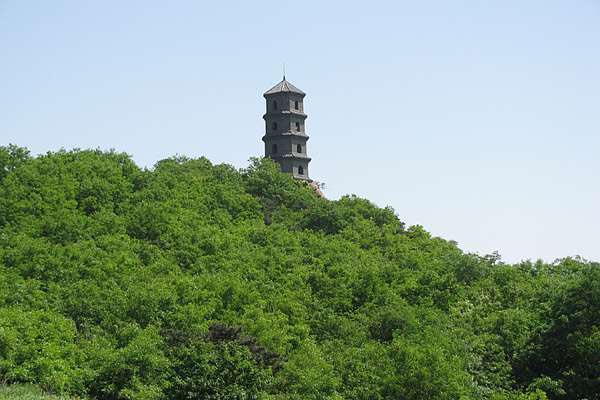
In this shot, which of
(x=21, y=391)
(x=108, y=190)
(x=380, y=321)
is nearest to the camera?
(x=21, y=391)

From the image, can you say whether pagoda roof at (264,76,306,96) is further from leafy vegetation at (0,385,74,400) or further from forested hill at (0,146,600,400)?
leafy vegetation at (0,385,74,400)

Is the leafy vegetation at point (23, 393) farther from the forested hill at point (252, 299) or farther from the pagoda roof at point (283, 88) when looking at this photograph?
the pagoda roof at point (283, 88)

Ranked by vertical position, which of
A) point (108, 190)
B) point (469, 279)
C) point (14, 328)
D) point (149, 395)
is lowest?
point (149, 395)

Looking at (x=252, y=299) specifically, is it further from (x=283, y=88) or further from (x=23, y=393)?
(x=283, y=88)

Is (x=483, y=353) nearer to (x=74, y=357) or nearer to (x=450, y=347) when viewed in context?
(x=450, y=347)

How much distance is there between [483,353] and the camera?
1599 inches

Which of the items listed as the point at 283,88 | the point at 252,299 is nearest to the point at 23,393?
the point at 252,299

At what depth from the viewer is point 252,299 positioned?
139 ft

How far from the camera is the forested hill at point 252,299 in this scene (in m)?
33.7

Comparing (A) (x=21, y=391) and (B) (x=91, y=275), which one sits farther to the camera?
(B) (x=91, y=275)

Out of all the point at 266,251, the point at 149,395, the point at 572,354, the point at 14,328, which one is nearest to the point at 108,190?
the point at 266,251

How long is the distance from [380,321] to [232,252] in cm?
1106

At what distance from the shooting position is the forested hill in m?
33.7

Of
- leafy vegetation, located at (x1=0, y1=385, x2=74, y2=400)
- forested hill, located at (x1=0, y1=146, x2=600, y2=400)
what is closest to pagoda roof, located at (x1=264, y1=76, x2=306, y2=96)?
forested hill, located at (x1=0, y1=146, x2=600, y2=400)
